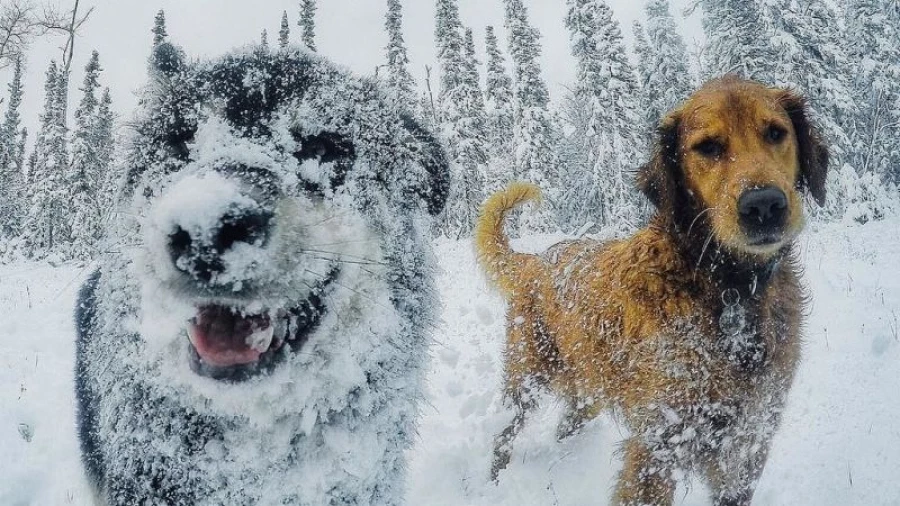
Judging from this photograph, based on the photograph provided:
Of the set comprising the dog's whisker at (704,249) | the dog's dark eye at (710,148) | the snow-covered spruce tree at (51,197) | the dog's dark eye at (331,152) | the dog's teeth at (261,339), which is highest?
the dog's dark eye at (331,152)

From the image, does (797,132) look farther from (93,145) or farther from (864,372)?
(93,145)

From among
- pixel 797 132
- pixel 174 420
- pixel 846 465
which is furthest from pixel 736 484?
pixel 174 420

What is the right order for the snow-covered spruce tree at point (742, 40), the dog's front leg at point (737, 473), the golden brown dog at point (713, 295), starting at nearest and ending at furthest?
the golden brown dog at point (713, 295) → the dog's front leg at point (737, 473) → the snow-covered spruce tree at point (742, 40)

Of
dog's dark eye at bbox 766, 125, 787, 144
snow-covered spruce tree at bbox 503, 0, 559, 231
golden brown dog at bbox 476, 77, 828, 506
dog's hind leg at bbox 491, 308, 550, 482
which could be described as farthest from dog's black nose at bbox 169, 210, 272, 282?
snow-covered spruce tree at bbox 503, 0, 559, 231

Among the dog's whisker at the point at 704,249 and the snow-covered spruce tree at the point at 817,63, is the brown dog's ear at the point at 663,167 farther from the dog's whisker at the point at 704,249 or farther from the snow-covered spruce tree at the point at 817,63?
the snow-covered spruce tree at the point at 817,63

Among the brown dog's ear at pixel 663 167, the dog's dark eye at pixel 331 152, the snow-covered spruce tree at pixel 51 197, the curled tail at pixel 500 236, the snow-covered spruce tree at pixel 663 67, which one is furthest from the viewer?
the snow-covered spruce tree at pixel 51 197

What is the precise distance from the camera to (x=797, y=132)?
3.01m

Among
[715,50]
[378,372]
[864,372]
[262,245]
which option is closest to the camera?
[262,245]

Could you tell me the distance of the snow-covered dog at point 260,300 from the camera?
1.54 m

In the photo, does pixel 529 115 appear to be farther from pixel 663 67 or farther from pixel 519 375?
pixel 519 375

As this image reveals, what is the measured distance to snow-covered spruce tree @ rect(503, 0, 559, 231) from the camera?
26.1 metres

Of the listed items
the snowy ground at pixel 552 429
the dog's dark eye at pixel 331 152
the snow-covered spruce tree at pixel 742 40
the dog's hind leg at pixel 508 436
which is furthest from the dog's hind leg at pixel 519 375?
the snow-covered spruce tree at pixel 742 40

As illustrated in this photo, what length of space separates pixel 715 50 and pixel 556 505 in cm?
2114

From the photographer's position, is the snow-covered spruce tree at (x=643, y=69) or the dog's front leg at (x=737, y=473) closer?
the dog's front leg at (x=737, y=473)
